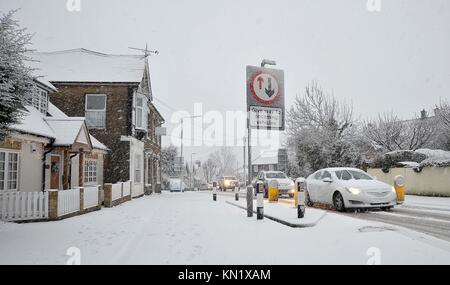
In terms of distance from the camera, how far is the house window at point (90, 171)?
1894cm

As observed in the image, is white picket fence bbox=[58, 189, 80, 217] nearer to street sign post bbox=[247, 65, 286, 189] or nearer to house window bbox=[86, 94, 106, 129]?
street sign post bbox=[247, 65, 286, 189]

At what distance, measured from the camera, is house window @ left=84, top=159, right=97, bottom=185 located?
18.9 m

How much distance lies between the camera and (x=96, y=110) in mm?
21500

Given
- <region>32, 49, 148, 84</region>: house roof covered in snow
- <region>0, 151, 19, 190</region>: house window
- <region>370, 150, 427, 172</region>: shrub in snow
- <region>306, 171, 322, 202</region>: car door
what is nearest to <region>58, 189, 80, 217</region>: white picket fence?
<region>0, 151, 19, 190</region>: house window

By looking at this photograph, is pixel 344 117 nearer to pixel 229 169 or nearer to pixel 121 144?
pixel 121 144

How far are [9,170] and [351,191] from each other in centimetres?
1163

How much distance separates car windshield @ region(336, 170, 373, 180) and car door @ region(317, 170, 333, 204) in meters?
0.33

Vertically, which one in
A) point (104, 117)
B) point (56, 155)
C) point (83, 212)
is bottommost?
point (83, 212)

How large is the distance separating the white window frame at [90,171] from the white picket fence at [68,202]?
22.5ft

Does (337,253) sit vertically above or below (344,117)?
below

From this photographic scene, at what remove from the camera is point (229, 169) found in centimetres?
11550

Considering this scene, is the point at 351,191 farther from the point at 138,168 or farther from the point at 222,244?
the point at 138,168

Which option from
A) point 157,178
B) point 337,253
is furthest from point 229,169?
point 337,253
